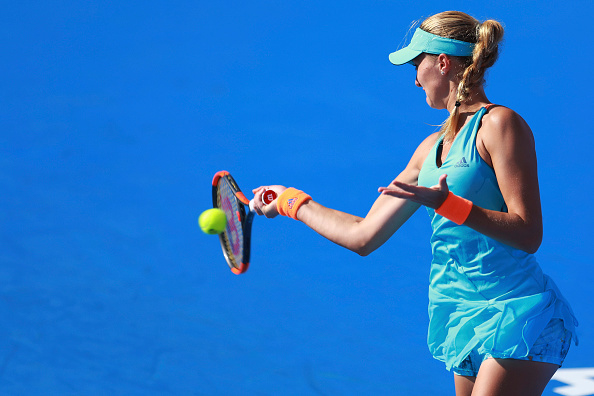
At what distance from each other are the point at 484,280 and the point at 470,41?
2.08 feet

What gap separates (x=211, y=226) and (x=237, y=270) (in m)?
0.19

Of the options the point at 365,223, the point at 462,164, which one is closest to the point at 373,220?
the point at 365,223

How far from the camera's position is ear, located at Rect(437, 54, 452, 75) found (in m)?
1.85

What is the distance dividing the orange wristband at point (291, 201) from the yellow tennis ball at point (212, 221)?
1.48ft

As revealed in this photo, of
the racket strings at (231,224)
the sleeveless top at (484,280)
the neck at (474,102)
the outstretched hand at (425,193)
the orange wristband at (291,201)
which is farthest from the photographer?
the racket strings at (231,224)

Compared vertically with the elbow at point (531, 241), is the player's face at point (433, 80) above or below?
above

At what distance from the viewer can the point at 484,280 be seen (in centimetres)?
171

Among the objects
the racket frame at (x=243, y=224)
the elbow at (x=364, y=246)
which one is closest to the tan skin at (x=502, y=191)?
the elbow at (x=364, y=246)

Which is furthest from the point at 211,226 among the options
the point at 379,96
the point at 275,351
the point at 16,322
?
the point at 379,96

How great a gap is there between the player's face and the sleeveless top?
0.62 ft

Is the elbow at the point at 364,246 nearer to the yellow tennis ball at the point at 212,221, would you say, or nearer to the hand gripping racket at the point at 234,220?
the hand gripping racket at the point at 234,220

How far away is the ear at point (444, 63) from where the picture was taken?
1849 mm

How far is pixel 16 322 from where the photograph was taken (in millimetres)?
3980

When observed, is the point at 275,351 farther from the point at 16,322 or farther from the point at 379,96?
the point at 379,96
